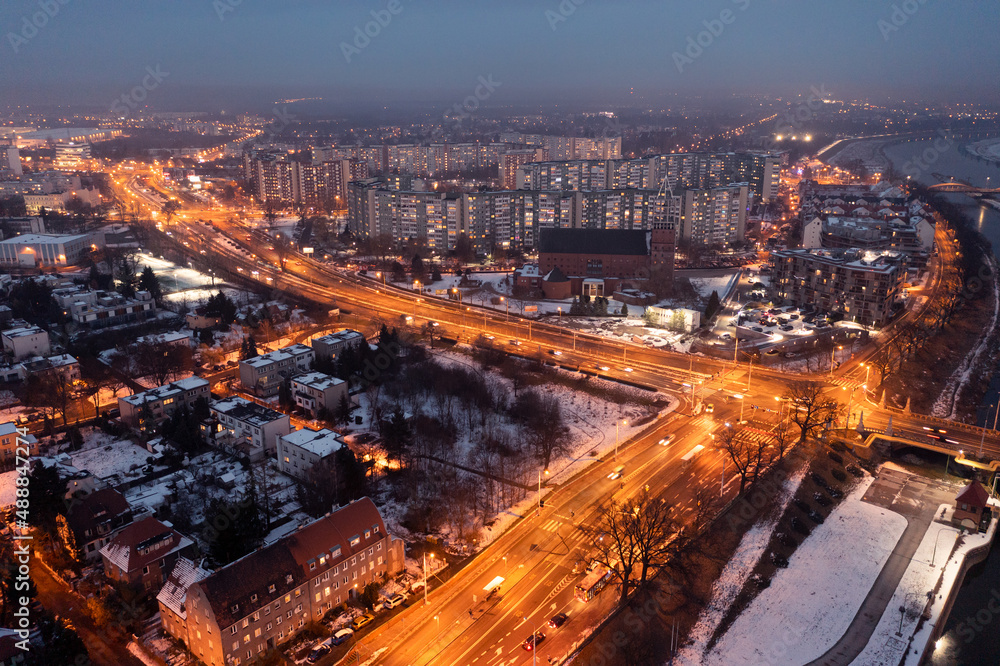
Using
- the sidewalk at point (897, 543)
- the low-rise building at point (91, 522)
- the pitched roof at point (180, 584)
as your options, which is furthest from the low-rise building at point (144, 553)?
the sidewalk at point (897, 543)

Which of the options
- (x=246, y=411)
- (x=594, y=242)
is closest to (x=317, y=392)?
(x=246, y=411)

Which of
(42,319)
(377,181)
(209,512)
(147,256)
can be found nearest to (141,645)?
(209,512)

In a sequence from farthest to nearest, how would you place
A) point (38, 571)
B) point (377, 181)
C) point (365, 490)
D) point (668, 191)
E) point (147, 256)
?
point (377, 181) → point (668, 191) → point (147, 256) → point (365, 490) → point (38, 571)

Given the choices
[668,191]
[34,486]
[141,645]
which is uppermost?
[668,191]

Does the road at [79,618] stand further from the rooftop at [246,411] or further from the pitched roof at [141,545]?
the rooftop at [246,411]

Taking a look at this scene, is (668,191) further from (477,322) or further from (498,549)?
(498,549)

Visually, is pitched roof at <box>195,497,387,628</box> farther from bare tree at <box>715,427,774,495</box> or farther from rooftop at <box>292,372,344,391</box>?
bare tree at <box>715,427,774,495</box>
